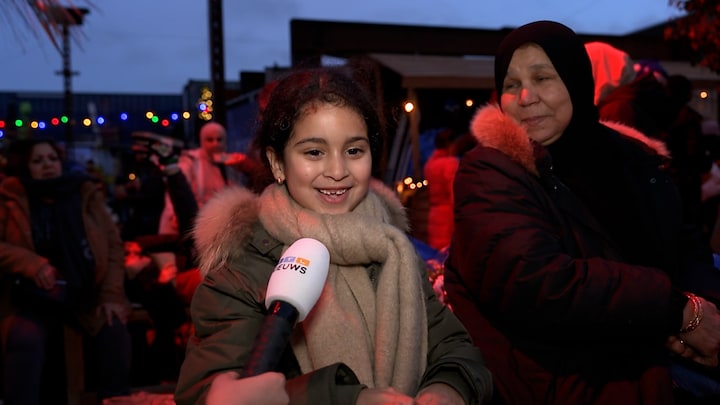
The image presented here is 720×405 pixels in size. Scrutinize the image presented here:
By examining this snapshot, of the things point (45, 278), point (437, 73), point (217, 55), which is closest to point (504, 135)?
point (45, 278)

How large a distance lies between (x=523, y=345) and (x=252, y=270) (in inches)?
33.2

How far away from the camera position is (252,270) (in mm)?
1761

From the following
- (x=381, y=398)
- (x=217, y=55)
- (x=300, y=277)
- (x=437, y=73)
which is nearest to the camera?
(x=300, y=277)

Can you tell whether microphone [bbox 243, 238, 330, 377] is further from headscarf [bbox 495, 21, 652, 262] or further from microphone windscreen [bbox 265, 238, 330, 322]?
headscarf [bbox 495, 21, 652, 262]

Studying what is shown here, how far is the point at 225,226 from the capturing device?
1.83 metres

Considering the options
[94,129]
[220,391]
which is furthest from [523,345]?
[94,129]

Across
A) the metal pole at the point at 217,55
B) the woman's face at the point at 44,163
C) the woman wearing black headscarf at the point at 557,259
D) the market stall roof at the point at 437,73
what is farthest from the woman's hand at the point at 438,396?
the market stall roof at the point at 437,73

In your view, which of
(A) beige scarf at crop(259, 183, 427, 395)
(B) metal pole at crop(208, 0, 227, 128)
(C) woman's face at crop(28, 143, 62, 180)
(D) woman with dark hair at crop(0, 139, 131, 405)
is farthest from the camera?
(B) metal pole at crop(208, 0, 227, 128)

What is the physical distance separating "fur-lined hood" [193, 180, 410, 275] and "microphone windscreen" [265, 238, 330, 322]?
0.42 metres

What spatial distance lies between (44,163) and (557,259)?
4.08 metres

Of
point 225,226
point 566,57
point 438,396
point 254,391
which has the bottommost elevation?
point 438,396

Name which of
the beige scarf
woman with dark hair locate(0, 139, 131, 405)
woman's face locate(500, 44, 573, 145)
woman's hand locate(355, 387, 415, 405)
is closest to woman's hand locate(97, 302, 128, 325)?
woman with dark hair locate(0, 139, 131, 405)

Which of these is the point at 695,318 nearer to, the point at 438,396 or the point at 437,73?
the point at 438,396

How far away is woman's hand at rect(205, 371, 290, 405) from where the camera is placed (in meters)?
1.19
